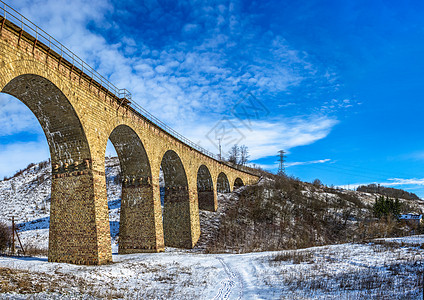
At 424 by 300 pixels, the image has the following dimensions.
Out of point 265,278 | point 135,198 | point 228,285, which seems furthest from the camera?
point 135,198

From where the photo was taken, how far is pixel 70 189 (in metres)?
15.2

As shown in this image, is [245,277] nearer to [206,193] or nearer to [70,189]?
[70,189]

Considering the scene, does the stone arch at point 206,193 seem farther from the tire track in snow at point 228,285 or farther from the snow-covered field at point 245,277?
the tire track in snow at point 228,285

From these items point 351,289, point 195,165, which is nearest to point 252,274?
point 351,289

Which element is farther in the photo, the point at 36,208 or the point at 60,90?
the point at 36,208

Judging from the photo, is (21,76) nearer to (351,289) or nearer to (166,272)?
(166,272)

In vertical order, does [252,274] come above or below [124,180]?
below

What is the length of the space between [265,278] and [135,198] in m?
12.9

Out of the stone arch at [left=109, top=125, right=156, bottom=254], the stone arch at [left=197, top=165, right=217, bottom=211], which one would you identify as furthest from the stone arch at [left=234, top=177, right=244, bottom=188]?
the stone arch at [left=109, top=125, right=156, bottom=254]

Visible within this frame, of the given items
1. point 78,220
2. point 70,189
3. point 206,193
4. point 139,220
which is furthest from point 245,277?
point 206,193

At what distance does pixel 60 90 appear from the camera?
13.6 meters

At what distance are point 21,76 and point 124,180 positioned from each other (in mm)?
11009

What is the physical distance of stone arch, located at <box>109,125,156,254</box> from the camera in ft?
67.9

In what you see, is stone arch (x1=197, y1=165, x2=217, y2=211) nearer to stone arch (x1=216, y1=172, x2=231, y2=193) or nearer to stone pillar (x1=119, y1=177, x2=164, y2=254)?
stone arch (x1=216, y1=172, x2=231, y2=193)
